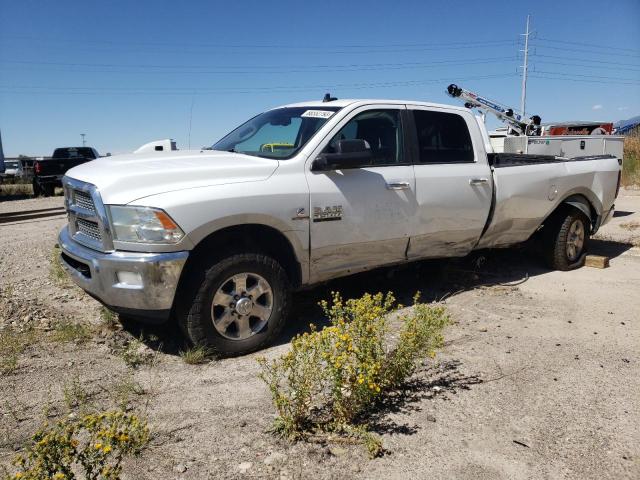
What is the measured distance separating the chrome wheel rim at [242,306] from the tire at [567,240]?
4025 millimetres

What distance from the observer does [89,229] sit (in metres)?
3.95

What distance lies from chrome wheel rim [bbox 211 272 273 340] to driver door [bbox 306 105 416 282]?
507 mm

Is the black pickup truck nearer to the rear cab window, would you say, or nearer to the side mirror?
the rear cab window

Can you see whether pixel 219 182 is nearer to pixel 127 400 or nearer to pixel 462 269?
pixel 127 400

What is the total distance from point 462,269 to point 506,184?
141 cm

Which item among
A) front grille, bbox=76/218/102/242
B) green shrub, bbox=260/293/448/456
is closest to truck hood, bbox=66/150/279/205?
front grille, bbox=76/218/102/242

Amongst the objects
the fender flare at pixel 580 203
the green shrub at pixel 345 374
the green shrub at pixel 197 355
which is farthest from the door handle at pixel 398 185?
the fender flare at pixel 580 203

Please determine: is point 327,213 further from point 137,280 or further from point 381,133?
point 137,280

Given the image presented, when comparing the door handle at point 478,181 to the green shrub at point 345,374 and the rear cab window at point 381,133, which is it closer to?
the rear cab window at point 381,133

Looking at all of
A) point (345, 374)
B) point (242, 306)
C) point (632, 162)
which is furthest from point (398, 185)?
point (632, 162)

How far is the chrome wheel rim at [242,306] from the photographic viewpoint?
3832mm

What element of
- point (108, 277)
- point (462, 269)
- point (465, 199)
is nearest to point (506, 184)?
point (465, 199)

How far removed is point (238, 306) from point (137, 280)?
2.44 ft

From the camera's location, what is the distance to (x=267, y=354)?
403 cm
